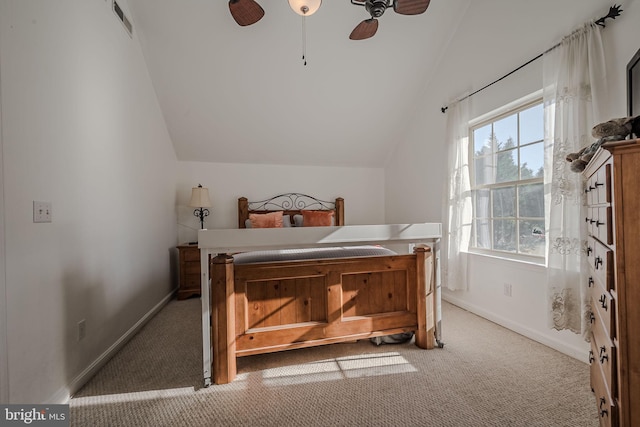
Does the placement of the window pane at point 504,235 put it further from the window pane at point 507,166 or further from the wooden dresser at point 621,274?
the wooden dresser at point 621,274

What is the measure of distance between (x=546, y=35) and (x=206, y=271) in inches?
121

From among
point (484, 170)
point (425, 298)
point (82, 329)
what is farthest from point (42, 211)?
point (484, 170)

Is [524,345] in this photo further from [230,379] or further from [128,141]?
[128,141]

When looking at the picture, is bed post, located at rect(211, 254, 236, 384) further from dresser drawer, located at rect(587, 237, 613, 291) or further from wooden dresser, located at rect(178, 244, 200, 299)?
wooden dresser, located at rect(178, 244, 200, 299)

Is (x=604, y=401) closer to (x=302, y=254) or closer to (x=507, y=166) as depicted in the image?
(x=302, y=254)

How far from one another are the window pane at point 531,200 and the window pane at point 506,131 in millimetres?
452

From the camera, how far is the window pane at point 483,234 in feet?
9.30

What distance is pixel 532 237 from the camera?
241 centimetres

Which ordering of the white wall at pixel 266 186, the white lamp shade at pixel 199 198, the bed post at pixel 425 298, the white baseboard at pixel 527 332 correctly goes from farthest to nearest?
the white wall at pixel 266 186 → the white lamp shade at pixel 199 198 → the bed post at pixel 425 298 → the white baseboard at pixel 527 332

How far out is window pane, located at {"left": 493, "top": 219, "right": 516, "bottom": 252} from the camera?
2590 mm

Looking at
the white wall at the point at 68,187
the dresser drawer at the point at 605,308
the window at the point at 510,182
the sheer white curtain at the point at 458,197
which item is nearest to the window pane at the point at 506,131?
the window at the point at 510,182

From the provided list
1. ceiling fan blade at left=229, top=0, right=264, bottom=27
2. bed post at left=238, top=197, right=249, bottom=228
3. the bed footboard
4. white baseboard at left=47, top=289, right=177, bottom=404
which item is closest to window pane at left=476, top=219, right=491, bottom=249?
the bed footboard

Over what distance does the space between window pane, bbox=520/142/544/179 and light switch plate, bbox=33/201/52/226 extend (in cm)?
344

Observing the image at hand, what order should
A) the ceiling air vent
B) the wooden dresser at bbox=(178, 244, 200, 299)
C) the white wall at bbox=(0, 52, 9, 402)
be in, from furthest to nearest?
the wooden dresser at bbox=(178, 244, 200, 299)
the ceiling air vent
the white wall at bbox=(0, 52, 9, 402)
